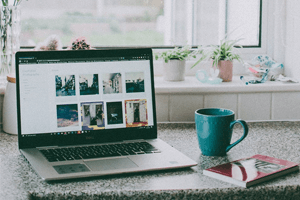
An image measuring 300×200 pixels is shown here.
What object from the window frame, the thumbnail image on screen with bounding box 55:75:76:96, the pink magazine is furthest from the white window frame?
the pink magazine

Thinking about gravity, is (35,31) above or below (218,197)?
above

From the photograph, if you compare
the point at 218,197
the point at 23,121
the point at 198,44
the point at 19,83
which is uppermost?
the point at 198,44

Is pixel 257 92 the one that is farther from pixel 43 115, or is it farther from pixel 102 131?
pixel 43 115

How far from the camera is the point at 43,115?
105cm

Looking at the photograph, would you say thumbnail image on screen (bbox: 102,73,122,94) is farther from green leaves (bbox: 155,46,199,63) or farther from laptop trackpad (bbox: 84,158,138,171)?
green leaves (bbox: 155,46,199,63)

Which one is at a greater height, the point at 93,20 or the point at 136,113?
the point at 93,20

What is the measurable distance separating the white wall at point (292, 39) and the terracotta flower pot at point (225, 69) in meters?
0.27

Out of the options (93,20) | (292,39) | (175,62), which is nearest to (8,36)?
(93,20)

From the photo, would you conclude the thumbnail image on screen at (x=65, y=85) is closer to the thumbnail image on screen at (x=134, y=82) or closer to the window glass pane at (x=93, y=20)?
the thumbnail image on screen at (x=134, y=82)

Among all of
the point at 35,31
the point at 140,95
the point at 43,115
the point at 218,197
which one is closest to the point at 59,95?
the point at 43,115

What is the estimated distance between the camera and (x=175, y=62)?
1.47 meters

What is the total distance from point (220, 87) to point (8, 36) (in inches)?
30.4

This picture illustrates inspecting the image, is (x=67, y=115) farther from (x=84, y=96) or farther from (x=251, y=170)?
(x=251, y=170)

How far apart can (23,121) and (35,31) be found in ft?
2.22
